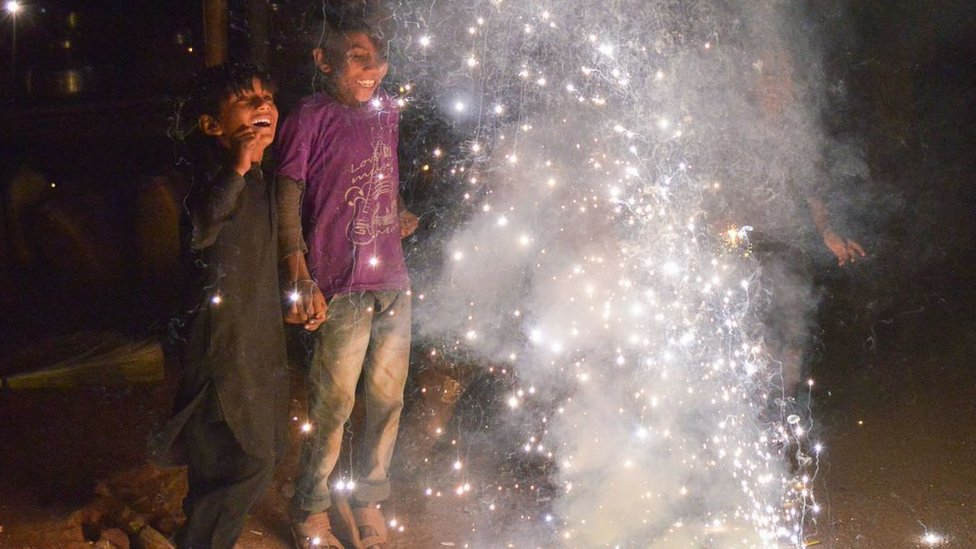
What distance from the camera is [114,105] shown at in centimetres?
976

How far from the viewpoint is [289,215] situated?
147 inches

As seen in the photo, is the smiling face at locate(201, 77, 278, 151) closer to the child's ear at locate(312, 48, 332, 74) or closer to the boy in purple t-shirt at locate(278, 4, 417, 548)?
the boy in purple t-shirt at locate(278, 4, 417, 548)

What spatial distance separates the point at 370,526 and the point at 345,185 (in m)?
1.76

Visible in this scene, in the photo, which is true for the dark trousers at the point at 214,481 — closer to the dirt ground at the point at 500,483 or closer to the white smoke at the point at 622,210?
the dirt ground at the point at 500,483

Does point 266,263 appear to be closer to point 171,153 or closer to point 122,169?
point 171,153

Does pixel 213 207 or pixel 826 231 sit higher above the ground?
pixel 213 207

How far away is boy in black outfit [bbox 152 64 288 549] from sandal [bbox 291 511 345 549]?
→ 1.83 feet

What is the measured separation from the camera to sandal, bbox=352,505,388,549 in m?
4.23

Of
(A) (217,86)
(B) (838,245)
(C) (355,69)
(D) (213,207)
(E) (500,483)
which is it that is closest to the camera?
(D) (213,207)

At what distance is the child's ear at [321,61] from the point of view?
12.7 feet

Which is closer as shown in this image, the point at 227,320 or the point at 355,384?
the point at 227,320

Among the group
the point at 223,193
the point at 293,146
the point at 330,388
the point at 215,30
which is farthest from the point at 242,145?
the point at 215,30

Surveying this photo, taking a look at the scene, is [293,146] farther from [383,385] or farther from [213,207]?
[383,385]

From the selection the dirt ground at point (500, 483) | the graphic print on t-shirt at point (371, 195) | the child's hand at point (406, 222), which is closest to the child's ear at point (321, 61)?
the graphic print on t-shirt at point (371, 195)
